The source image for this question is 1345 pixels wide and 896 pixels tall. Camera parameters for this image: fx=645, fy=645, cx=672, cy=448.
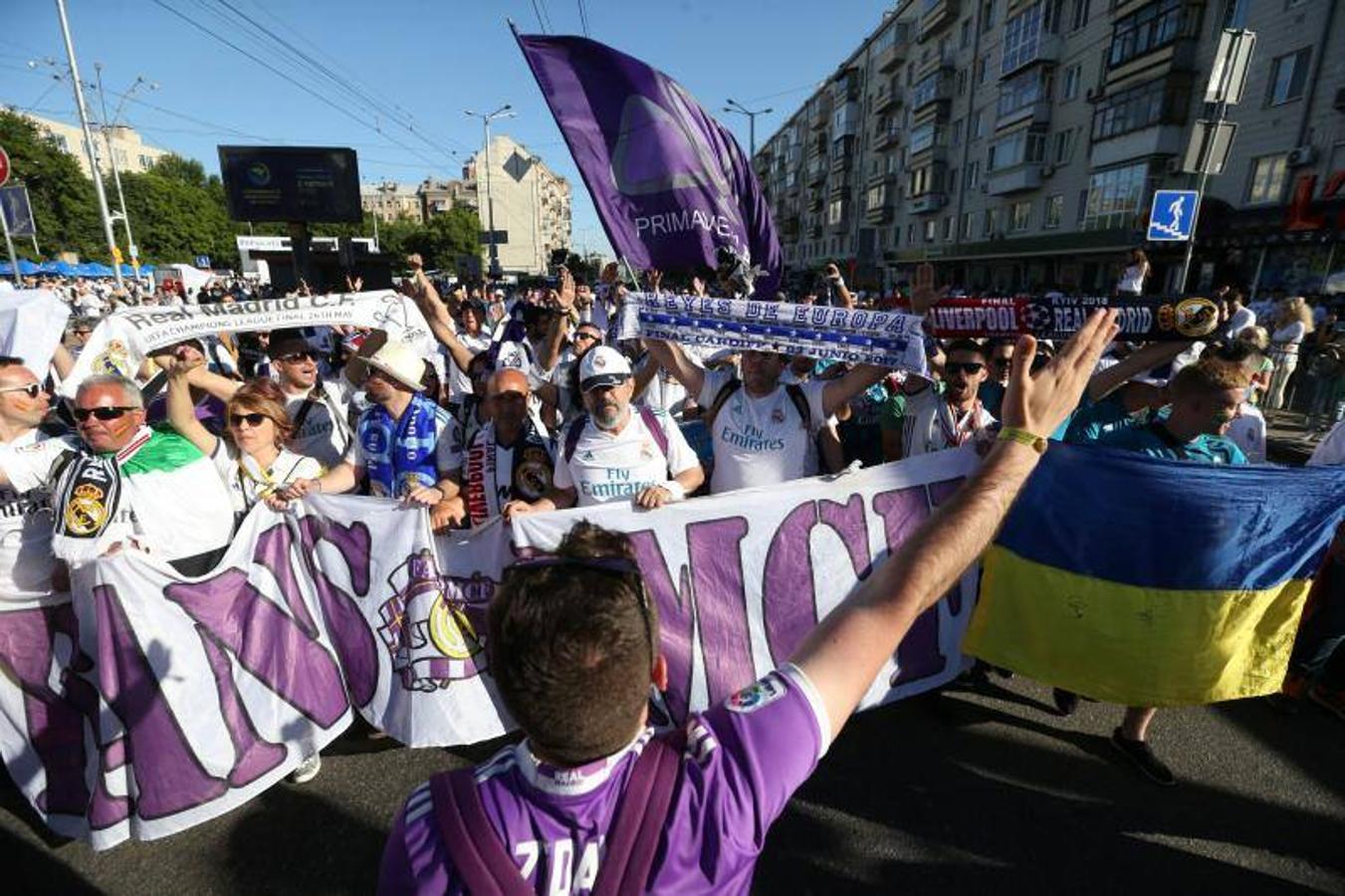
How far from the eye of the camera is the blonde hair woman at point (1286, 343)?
10.4 meters

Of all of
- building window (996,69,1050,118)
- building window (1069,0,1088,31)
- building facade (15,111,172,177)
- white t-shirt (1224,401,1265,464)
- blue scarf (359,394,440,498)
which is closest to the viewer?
blue scarf (359,394,440,498)

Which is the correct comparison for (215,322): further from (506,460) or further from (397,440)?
(506,460)

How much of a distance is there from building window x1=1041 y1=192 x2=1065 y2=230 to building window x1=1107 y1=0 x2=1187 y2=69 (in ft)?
→ 18.3

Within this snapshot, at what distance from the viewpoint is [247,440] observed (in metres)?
3.33

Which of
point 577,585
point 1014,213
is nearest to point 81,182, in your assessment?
point 1014,213

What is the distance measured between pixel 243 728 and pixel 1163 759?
4.37 metres

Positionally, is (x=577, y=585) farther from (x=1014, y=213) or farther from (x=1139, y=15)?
(x=1014, y=213)

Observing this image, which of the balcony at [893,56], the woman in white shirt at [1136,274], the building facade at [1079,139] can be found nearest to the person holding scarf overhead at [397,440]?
the building facade at [1079,139]

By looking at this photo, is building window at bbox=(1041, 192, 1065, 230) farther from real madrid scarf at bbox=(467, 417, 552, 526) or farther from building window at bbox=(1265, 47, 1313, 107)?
real madrid scarf at bbox=(467, 417, 552, 526)

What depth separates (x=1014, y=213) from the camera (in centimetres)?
3316

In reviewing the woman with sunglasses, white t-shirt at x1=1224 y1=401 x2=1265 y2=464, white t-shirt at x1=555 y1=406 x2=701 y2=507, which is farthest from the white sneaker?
white t-shirt at x1=1224 y1=401 x2=1265 y2=464

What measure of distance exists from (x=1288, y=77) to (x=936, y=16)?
27.1 metres

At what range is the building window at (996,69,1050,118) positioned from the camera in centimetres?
3025

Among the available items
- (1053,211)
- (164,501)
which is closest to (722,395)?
(164,501)
